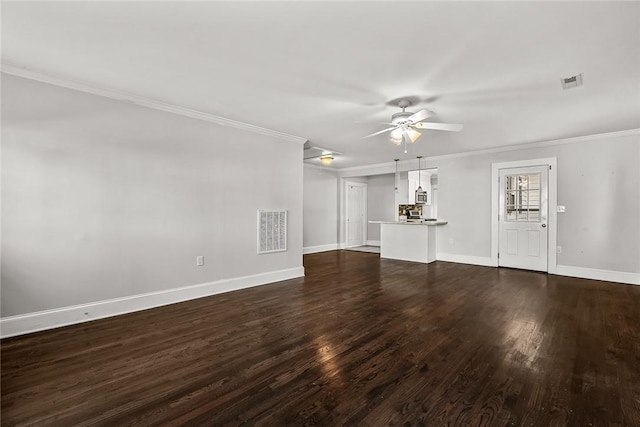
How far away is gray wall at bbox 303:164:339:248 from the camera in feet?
27.4

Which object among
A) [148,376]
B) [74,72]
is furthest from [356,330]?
[74,72]

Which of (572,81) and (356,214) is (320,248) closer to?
(356,214)

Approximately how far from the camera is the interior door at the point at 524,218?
18.2ft

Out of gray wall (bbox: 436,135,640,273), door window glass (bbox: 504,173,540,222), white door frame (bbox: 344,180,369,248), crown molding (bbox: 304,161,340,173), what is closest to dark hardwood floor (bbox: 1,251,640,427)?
gray wall (bbox: 436,135,640,273)

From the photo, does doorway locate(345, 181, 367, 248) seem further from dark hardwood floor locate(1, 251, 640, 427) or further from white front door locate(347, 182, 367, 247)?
A: dark hardwood floor locate(1, 251, 640, 427)

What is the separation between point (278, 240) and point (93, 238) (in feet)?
8.32

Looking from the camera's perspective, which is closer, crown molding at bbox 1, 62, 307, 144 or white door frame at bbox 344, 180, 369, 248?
crown molding at bbox 1, 62, 307, 144

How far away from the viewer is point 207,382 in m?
2.03

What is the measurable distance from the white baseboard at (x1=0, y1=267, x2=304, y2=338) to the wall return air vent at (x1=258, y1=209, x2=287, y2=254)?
20.1 inches

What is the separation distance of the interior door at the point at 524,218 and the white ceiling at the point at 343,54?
1.87 meters

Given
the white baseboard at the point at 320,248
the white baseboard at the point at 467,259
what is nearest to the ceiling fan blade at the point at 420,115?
the white baseboard at the point at 467,259

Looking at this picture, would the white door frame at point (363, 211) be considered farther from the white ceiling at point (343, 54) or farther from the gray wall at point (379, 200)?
the white ceiling at point (343, 54)

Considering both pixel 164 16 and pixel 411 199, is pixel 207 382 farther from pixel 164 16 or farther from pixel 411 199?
pixel 411 199

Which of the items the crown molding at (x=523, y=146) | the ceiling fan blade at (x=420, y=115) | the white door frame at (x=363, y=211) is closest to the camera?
the ceiling fan blade at (x=420, y=115)
